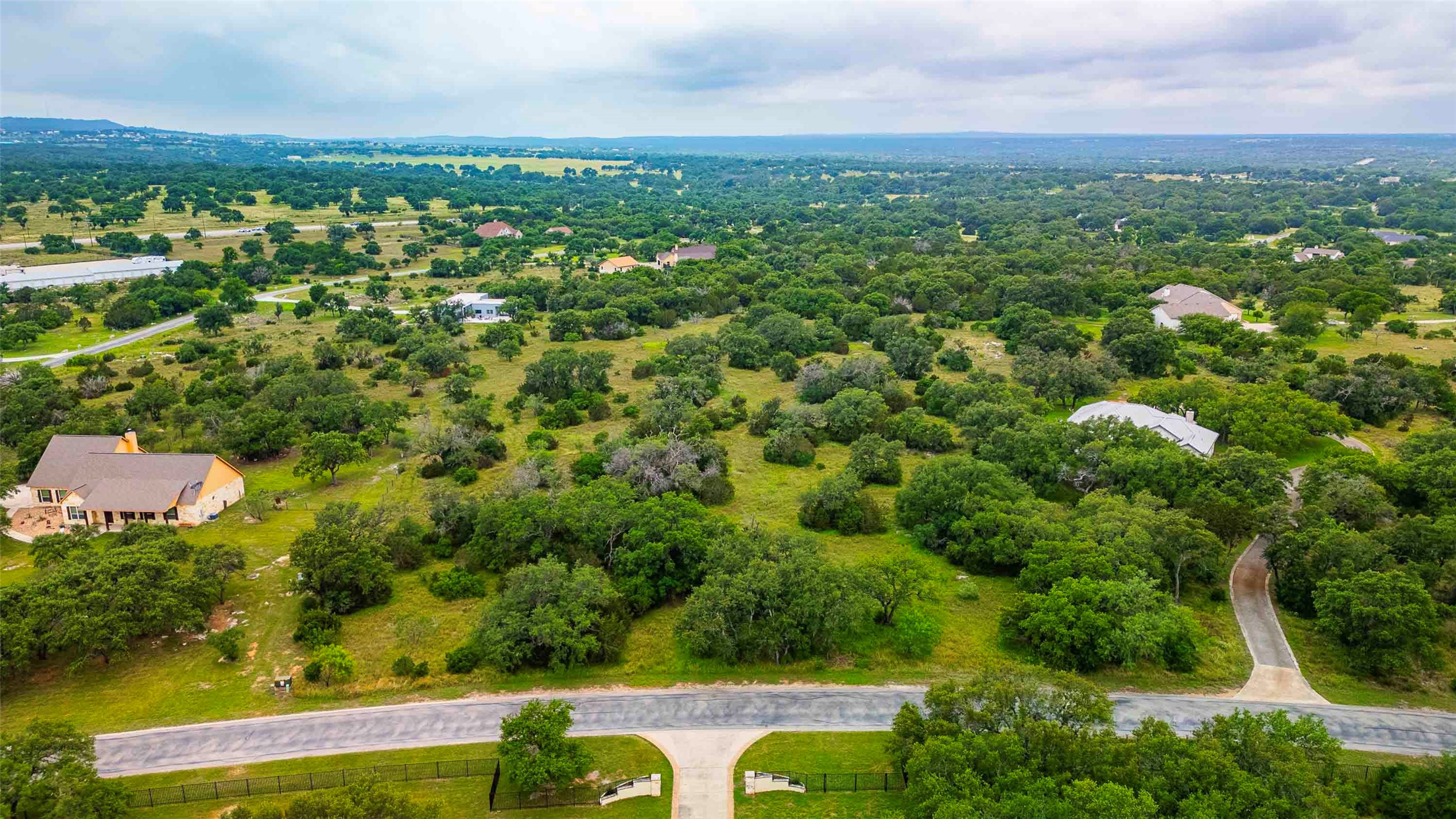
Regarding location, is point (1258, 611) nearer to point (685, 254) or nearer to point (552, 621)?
point (552, 621)

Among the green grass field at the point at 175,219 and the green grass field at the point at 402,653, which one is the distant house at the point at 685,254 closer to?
the green grass field at the point at 175,219

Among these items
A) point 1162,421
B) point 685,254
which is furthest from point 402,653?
point 685,254

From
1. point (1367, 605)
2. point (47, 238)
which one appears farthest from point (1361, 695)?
point (47, 238)

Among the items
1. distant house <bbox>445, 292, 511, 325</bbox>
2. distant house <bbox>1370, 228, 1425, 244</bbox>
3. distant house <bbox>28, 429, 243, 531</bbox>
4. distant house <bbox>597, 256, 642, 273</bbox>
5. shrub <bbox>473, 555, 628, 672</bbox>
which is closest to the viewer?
shrub <bbox>473, 555, 628, 672</bbox>

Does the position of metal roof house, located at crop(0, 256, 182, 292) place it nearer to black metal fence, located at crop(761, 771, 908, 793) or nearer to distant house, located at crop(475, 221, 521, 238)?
distant house, located at crop(475, 221, 521, 238)

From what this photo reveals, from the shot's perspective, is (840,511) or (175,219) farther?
(175,219)

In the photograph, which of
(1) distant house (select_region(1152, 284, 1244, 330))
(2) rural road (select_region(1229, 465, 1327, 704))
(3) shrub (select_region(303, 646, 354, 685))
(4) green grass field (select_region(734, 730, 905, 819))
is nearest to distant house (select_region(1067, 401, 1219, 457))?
(2) rural road (select_region(1229, 465, 1327, 704))

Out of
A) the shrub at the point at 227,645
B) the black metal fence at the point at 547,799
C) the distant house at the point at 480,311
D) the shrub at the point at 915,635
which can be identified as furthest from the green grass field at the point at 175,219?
the shrub at the point at 915,635
